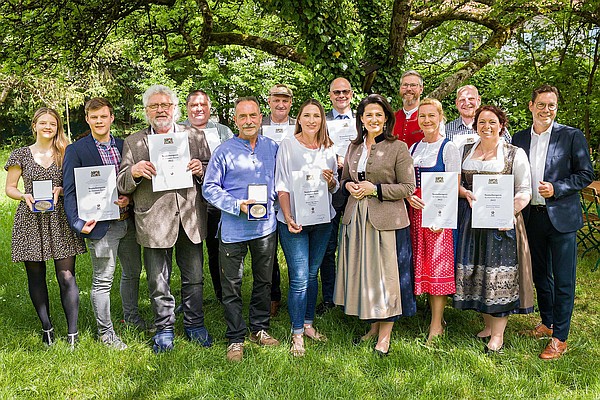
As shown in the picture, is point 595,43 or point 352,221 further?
point 595,43

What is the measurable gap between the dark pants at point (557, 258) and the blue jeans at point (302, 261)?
1755mm

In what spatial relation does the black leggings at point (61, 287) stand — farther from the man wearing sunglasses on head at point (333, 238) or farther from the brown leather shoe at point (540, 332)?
the brown leather shoe at point (540, 332)

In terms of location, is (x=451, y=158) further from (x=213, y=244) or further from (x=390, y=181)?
(x=213, y=244)

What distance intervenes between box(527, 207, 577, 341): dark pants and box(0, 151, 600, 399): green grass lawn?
347 mm

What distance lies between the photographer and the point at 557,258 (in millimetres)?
4305

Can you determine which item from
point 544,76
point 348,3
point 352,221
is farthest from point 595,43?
point 352,221

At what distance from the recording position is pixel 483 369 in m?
4.05

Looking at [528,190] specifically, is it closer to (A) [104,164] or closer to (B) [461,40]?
(A) [104,164]

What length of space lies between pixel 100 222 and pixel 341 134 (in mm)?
2237

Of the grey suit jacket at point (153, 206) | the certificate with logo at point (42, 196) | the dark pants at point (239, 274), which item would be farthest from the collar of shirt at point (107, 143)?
the dark pants at point (239, 274)

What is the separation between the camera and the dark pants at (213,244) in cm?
518

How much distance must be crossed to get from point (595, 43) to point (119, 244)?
7518mm

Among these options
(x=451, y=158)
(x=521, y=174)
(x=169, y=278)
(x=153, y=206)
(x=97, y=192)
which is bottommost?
(x=169, y=278)

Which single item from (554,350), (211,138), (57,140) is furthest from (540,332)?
(57,140)
